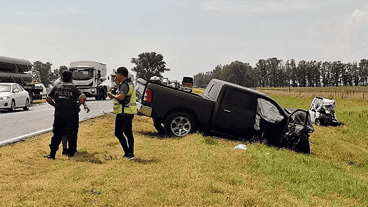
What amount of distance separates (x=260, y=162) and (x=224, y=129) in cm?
267

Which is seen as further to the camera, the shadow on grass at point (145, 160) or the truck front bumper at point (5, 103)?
the truck front bumper at point (5, 103)

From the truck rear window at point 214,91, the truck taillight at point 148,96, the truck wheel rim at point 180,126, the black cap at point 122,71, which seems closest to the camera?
the black cap at point 122,71

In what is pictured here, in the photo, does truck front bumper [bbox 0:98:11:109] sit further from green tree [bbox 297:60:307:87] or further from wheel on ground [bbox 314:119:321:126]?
green tree [bbox 297:60:307:87]

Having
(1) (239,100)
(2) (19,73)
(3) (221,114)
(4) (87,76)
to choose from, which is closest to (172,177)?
(3) (221,114)

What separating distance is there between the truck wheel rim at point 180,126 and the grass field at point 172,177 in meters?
0.47

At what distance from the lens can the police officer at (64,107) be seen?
637 centimetres

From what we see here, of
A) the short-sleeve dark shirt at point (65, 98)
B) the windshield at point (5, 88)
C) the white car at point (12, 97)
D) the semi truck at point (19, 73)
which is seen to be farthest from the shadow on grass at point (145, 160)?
the semi truck at point (19, 73)

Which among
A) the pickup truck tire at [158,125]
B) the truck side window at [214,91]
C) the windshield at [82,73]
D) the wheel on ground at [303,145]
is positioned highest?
the windshield at [82,73]

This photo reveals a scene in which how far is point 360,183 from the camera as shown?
6.49 m

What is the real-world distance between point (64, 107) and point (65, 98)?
171mm

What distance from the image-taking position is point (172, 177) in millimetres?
5285

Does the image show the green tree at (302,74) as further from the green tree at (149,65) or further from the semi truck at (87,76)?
the semi truck at (87,76)

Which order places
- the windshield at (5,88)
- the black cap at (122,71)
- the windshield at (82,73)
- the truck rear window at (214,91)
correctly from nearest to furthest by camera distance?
the black cap at (122,71), the truck rear window at (214,91), the windshield at (5,88), the windshield at (82,73)

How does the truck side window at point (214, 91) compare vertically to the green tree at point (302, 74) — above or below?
below
